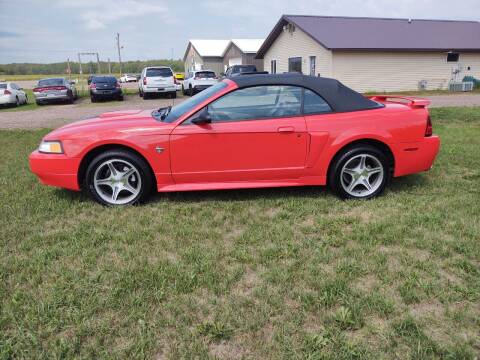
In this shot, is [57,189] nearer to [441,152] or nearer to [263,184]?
[263,184]

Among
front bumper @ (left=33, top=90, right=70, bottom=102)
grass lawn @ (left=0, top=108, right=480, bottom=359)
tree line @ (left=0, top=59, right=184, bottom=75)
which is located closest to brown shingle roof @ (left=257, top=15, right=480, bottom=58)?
front bumper @ (left=33, top=90, right=70, bottom=102)

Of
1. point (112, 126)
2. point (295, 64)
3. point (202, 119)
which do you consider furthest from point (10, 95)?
point (202, 119)

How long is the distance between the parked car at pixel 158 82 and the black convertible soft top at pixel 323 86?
55.7 feet

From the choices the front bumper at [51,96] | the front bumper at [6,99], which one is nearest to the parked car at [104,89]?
the front bumper at [51,96]

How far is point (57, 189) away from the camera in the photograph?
498cm

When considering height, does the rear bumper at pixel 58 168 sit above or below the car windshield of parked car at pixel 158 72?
below

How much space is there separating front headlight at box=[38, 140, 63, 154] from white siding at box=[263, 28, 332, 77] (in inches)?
797

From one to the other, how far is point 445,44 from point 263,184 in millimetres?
24539

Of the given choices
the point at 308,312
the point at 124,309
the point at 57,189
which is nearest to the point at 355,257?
the point at 308,312

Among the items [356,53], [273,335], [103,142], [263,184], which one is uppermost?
[356,53]

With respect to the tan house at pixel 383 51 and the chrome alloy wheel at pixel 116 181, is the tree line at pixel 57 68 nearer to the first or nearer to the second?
the tan house at pixel 383 51

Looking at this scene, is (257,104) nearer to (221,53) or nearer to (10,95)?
(10,95)

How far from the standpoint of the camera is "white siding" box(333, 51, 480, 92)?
73.9 ft

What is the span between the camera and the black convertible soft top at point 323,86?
434cm
